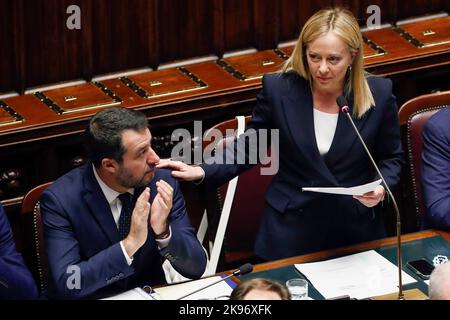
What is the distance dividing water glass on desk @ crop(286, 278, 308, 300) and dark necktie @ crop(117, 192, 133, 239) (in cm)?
62

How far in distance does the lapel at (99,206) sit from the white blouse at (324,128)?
0.84 metres

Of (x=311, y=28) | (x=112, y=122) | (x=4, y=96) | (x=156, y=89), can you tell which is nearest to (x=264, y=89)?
(x=311, y=28)

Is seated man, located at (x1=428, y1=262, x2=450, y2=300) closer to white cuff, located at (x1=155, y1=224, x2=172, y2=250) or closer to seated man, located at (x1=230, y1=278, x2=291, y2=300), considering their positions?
seated man, located at (x1=230, y1=278, x2=291, y2=300)

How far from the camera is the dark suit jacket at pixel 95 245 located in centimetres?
431

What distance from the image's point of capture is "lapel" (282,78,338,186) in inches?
183

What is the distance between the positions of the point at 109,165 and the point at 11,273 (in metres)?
0.51

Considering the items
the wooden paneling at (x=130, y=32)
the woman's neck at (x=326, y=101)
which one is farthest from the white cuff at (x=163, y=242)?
the wooden paneling at (x=130, y=32)

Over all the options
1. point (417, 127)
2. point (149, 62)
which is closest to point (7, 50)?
point (149, 62)

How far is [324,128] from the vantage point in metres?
4.70

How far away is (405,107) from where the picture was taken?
17.0ft

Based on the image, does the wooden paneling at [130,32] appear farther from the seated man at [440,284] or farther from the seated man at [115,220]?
the seated man at [440,284]

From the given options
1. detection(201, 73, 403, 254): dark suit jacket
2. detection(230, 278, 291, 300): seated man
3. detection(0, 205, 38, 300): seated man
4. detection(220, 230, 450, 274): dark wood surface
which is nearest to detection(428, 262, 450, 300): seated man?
detection(230, 278, 291, 300): seated man

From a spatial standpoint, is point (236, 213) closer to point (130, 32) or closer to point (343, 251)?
point (343, 251)
